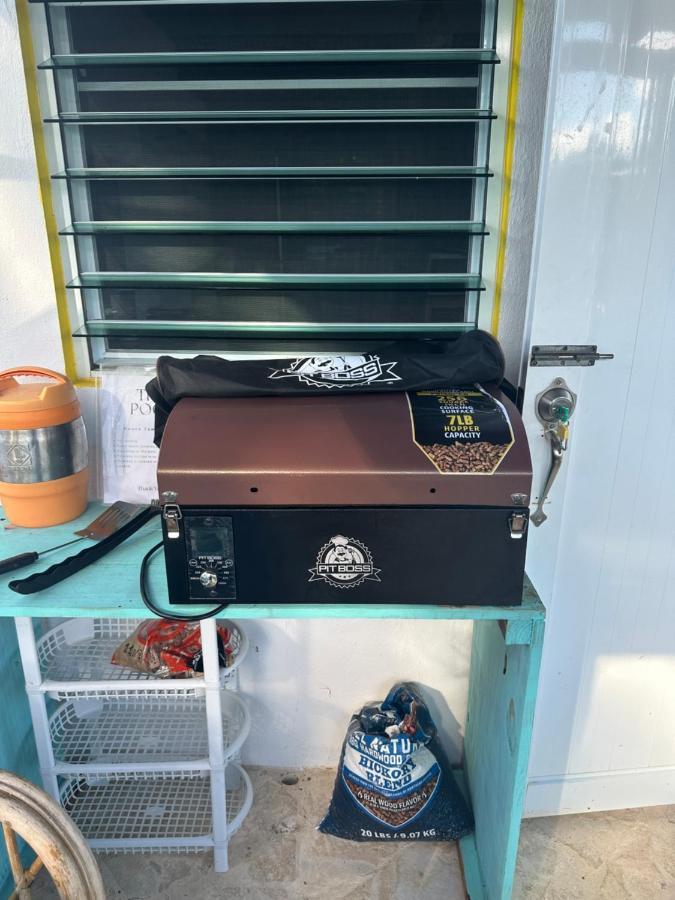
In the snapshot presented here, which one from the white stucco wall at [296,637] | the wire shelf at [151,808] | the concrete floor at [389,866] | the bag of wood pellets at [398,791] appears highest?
the white stucco wall at [296,637]

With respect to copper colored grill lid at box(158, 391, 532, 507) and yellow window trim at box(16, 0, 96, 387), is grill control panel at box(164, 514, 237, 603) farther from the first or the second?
yellow window trim at box(16, 0, 96, 387)

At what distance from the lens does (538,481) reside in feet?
4.80

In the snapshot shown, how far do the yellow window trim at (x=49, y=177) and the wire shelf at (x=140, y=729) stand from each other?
91cm

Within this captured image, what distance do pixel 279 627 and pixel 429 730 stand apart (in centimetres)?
48

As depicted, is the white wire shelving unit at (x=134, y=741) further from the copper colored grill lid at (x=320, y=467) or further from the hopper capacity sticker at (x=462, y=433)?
the hopper capacity sticker at (x=462, y=433)

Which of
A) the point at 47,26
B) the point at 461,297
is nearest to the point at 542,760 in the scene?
the point at 461,297

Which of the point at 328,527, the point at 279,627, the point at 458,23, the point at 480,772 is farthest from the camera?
the point at 279,627

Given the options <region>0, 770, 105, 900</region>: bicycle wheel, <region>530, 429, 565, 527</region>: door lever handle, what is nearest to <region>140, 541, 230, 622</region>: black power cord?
<region>0, 770, 105, 900</region>: bicycle wheel

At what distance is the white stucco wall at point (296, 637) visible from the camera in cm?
145

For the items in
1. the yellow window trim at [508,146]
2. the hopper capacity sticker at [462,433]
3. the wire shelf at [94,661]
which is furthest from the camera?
the wire shelf at [94,661]

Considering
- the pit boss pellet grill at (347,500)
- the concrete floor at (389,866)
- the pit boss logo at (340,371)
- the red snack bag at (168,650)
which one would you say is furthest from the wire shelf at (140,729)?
the pit boss logo at (340,371)

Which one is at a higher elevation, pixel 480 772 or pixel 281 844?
pixel 480 772

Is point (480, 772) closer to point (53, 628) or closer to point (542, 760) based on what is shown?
point (542, 760)

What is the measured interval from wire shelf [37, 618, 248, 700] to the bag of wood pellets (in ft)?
1.36
